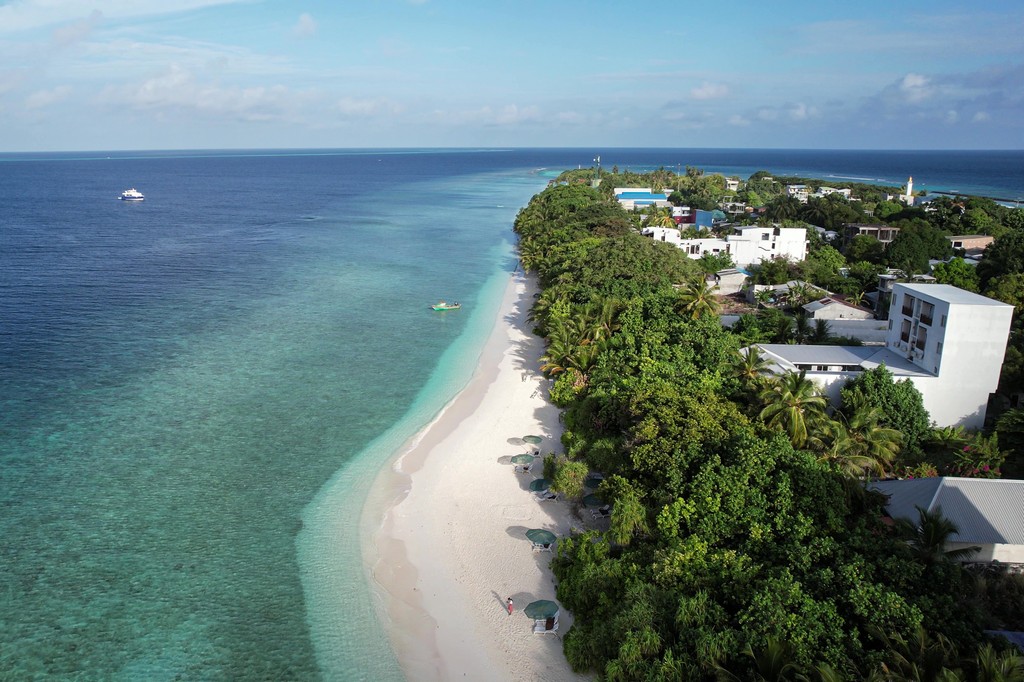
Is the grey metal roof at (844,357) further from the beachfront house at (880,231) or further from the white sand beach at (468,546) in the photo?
the beachfront house at (880,231)

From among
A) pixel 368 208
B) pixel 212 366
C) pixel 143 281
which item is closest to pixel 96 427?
pixel 212 366

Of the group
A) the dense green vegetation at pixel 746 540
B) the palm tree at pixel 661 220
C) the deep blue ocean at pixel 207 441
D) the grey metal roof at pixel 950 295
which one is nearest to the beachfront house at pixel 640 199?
the palm tree at pixel 661 220

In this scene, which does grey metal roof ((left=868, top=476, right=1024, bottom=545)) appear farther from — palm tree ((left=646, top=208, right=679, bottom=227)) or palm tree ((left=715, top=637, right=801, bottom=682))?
palm tree ((left=646, top=208, right=679, bottom=227))

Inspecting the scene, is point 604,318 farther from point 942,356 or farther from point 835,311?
point 942,356

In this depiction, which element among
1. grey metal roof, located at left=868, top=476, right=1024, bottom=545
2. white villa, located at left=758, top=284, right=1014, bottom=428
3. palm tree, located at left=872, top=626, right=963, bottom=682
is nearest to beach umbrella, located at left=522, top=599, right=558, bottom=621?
palm tree, located at left=872, top=626, right=963, bottom=682

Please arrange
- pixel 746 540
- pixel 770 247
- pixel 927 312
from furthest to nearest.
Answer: pixel 770 247, pixel 927 312, pixel 746 540

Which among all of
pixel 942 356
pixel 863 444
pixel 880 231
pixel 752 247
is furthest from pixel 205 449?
pixel 880 231

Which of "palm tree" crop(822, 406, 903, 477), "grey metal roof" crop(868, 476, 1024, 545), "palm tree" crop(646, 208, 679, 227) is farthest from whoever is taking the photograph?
"palm tree" crop(646, 208, 679, 227)
